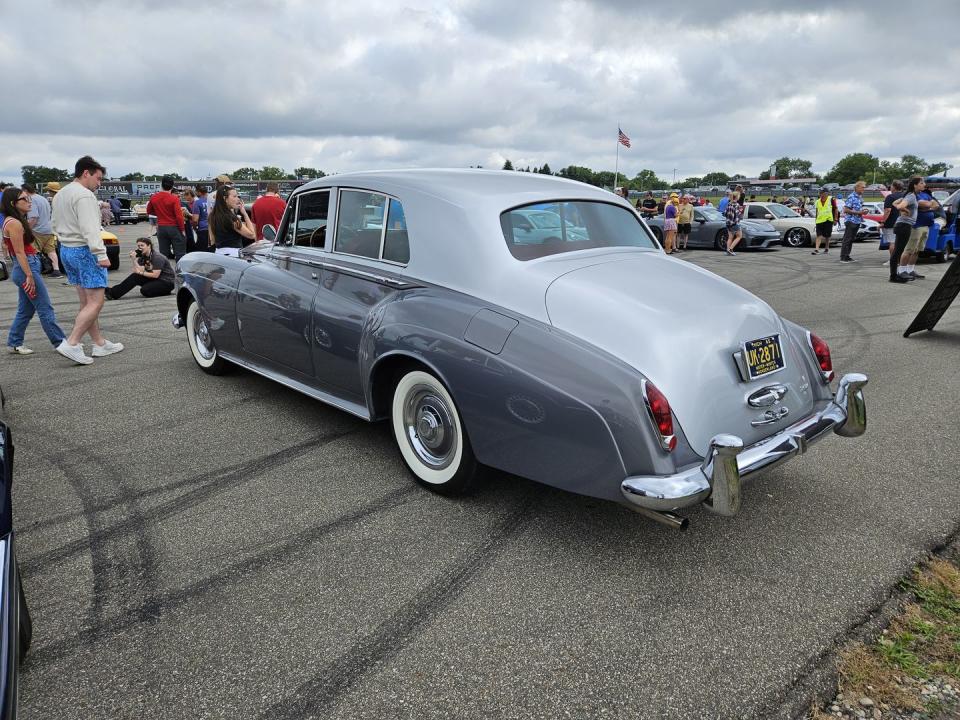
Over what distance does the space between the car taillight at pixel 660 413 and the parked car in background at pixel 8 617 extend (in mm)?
2192

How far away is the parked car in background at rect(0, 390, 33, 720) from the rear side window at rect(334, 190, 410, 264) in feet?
7.05

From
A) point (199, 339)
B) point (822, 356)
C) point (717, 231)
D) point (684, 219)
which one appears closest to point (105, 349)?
point (199, 339)

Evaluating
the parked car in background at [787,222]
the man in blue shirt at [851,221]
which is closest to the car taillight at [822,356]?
the man in blue shirt at [851,221]

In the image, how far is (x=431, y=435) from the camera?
140 inches

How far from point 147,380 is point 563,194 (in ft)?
13.2

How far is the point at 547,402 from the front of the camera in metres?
2.79

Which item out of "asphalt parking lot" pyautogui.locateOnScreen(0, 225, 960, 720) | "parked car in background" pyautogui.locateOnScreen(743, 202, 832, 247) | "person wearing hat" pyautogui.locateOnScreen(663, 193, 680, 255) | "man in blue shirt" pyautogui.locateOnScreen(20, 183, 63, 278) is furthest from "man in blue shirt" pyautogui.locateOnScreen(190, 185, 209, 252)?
"parked car in background" pyautogui.locateOnScreen(743, 202, 832, 247)

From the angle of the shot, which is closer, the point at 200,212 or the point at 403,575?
the point at 403,575

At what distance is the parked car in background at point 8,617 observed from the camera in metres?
1.66

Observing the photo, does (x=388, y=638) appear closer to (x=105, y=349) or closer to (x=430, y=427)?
(x=430, y=427)

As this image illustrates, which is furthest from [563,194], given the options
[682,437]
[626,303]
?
[682,437]

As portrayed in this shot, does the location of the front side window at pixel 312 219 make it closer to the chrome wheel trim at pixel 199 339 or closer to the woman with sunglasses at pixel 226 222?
the chrome wheel trim at pixel 199 339

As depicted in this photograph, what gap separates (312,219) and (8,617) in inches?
124

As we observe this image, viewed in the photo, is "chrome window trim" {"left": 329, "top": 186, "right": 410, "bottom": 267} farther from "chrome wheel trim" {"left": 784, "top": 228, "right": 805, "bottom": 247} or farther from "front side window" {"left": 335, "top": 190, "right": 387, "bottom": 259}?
"chrome wheel trim" {"left": 784, "top": 228, "right": 805, "bottom": 247}
